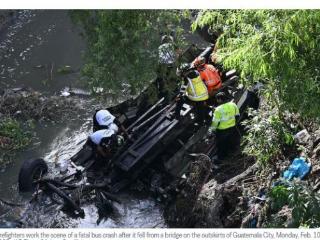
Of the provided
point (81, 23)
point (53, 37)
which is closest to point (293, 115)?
point (81, 23)

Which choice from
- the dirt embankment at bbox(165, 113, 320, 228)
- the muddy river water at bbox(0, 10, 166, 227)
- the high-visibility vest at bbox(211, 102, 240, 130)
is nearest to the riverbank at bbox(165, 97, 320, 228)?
the dirt embankment at bbox(165, 113, 320, 228)

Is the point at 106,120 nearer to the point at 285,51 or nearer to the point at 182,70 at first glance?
the point at 182,70

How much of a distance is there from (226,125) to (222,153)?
526 millimetres

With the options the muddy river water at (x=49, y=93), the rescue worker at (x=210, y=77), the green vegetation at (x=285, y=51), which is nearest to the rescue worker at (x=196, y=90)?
the rescue worker at (x=210, y=77)

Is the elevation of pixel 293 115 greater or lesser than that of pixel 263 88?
lesser

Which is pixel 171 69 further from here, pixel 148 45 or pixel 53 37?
pixel 53 37

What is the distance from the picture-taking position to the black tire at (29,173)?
A: 7.80 m

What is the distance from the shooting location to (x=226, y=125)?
7.65 metres

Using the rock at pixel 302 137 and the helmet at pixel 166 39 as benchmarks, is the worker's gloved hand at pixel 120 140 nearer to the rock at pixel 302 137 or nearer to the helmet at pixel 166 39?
the helmet at pixel 166 39

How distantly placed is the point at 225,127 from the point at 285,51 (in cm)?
282

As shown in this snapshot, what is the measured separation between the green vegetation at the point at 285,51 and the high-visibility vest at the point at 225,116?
1.75m

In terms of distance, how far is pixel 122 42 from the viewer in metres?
6.52
